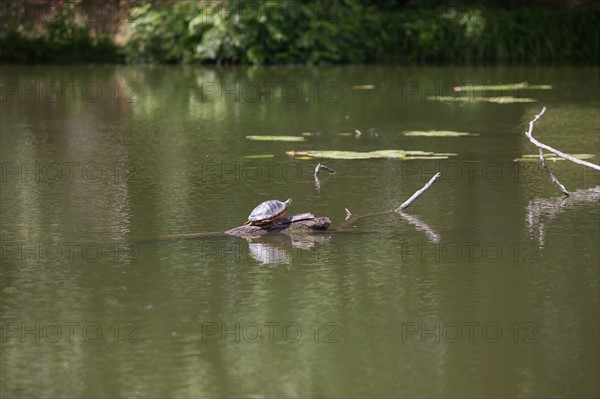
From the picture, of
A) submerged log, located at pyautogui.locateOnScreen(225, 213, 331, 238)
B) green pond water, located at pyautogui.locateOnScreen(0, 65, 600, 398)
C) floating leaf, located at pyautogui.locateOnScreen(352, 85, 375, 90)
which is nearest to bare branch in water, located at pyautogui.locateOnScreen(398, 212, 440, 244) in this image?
green pond water, located at pyautogui.locateOnScreen(0, 65, 600, 398)

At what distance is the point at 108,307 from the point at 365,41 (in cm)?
1683

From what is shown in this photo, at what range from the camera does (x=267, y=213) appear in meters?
7.71

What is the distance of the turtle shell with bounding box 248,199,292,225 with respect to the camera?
7.70 metres

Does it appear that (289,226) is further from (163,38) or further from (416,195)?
(163,38)

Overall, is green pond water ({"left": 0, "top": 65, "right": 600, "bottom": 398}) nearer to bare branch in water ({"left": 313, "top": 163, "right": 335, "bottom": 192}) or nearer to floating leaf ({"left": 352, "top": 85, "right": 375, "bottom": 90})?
bare branch in water ({"left": 313, "top": 163, "right": 335, "bottom": 192})

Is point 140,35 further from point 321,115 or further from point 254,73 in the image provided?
point 321,115

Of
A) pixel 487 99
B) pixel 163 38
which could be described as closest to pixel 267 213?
pixel 487 99

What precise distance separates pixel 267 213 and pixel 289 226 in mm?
235

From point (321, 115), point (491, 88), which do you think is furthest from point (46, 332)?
point (491, 88)

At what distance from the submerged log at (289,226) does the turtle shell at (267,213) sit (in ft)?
0.21

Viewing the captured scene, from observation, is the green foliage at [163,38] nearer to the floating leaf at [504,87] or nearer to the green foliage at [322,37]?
the green foliage at [322,37]

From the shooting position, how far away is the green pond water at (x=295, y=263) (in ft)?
17.5

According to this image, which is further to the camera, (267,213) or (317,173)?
(317,173)

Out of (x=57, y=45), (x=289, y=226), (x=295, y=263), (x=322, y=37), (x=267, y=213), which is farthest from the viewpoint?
(x=57, y=45)
